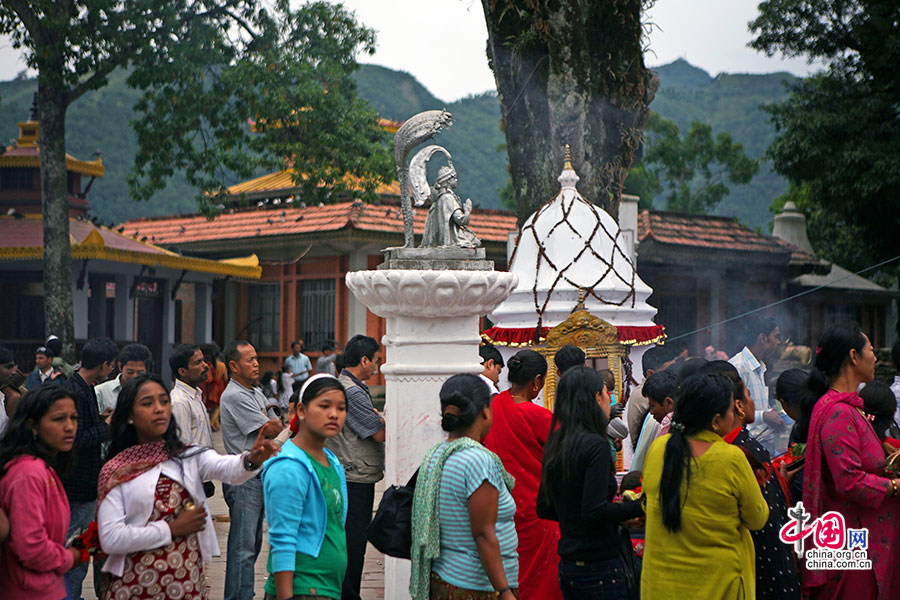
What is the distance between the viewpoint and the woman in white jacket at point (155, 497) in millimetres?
3555

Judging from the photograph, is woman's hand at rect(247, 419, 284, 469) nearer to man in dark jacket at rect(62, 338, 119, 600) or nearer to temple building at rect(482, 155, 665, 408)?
man in dark jacket at rect(62, 338, 119, 600)

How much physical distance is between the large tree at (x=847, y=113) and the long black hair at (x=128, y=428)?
14.4m

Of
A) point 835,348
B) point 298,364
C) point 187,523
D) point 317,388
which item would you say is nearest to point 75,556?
point 187,523

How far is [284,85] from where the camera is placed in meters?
14.9

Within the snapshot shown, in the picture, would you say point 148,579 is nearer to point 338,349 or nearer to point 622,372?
point 622,372

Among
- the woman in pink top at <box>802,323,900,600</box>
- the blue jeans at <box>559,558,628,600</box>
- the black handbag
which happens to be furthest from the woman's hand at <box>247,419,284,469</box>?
the woman in pink top at <box>802,323,900,600</box>

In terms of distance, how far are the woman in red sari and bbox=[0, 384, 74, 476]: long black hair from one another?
2.06 m

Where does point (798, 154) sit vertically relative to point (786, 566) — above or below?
above

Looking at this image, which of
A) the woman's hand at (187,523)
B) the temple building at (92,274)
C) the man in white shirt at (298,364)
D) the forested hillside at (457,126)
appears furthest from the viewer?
the forested hillside at (457,126)

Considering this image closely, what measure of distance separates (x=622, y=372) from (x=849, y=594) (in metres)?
4.38

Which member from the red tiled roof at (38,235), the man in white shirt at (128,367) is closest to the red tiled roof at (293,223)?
the red tiled roof at (38,235)

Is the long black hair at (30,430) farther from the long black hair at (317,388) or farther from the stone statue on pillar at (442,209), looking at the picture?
the stone statue on pillar at (442,209)

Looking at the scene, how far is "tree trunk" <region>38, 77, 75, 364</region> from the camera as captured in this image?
14219 millimetres

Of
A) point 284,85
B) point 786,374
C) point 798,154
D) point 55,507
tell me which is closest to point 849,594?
point 786,374
